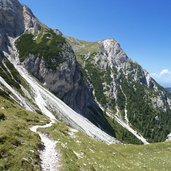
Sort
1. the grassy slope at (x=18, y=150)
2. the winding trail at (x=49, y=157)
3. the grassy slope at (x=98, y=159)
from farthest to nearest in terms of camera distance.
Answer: the grassy slope at (x=98, y=159)
the winding trail at (x=49, y=157)
the grassy slope at (x=18, y=150)

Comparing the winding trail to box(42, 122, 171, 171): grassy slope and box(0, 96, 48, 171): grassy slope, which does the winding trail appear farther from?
box(0, 96, 48, 171): grassy slope

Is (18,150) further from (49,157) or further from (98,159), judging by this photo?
(98,159)

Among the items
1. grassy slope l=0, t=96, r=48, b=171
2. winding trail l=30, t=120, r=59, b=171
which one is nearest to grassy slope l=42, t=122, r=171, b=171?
winding trail l=30, t=120, r=59, b=171

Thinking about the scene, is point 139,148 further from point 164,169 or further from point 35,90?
point 35,90

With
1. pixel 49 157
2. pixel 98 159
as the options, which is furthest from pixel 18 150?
pixel 98 159

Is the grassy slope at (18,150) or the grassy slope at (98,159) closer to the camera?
the grassy slope at (18,150)

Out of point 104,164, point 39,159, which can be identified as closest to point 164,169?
point 104,164

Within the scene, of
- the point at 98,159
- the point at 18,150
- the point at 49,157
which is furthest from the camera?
the point at 98,159

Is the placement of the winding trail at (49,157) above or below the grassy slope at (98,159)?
below

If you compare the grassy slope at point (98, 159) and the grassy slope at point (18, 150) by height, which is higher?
the grassy slope at point (98, 159)

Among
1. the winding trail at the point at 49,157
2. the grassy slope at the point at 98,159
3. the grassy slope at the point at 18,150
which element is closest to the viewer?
the grassy slope at the point at 18,150

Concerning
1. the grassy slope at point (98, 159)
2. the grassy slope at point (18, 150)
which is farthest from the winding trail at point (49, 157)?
the grassy slope at point (18, 150)

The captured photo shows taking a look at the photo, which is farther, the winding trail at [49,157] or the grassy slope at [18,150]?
the winding trail at [49,157]

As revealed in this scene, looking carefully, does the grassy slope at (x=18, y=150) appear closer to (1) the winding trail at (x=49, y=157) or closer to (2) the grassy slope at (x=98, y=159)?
(1) the winding trail at (x=49, y=157)
